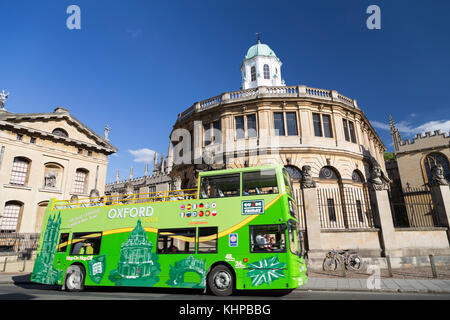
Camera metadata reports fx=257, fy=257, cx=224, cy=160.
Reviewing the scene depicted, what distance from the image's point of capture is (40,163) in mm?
28859

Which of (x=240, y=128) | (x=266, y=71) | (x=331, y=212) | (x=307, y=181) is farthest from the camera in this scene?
(x=266, y=71)

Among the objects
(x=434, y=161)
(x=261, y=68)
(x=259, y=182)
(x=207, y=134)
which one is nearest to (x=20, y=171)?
(x=207, y=134)

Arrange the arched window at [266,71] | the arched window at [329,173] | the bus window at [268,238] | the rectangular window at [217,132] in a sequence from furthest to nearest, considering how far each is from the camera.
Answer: the arched window at [266,71] < the rectangular window at [217,132] < the arched window at [329,173] < the bus window at [268,238]

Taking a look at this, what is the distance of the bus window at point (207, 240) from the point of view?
8.97m

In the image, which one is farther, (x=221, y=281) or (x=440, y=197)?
(x=440, y=197)

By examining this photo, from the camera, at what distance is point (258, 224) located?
8633 mm

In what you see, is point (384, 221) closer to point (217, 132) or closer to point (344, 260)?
point (344, 260)

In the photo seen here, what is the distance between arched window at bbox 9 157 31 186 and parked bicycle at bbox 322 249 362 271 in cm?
3075

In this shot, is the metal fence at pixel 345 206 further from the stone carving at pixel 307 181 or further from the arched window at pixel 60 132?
the arched window at pixel 60 132

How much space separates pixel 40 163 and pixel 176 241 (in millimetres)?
27225

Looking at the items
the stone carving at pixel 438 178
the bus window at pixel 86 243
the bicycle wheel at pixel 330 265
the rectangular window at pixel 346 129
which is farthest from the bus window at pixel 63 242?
the rectangular window at pixel 346 129

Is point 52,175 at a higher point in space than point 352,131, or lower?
lower

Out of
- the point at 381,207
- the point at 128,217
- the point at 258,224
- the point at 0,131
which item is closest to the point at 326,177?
the point at 381,207

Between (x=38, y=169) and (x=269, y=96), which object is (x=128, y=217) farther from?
(x=38, y=169)
